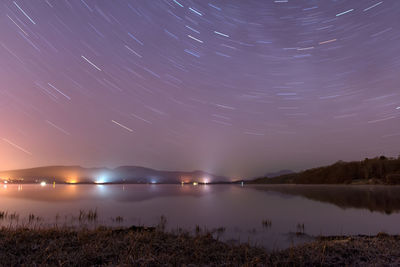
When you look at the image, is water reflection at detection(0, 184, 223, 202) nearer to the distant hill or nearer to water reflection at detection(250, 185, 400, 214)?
water reflection at detection(250, 185, 400, 214)

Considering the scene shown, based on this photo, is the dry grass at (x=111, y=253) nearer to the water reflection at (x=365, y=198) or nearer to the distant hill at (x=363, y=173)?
the water reflection at (x=365, y=198)

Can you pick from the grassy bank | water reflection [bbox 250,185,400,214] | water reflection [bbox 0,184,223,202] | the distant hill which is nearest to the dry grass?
the grassy bank

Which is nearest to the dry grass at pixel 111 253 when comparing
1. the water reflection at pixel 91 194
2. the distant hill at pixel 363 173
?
the water reflection at pixel 91 194

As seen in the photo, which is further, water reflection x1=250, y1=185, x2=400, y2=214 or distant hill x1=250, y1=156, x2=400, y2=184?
distant hill x1=250, y1=156, x2=400, y2=184

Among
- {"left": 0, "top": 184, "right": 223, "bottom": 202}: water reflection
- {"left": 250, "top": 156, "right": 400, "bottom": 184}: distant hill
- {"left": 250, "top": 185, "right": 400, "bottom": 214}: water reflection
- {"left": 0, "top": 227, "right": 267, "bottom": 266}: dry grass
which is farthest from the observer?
→ {"left": 250, "top": 156, "right": 400, "bottom": 184}: distant hill

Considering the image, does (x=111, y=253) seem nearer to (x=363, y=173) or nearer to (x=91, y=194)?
(x=91, y=194)

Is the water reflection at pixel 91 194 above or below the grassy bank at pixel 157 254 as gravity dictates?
below

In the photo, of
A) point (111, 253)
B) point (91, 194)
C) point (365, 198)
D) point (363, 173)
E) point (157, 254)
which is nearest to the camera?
point (111, 253)

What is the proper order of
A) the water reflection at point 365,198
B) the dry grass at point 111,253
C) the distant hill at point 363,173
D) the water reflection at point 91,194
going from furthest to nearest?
1. the distant hill at point 363,173
2. the water reflection at point 91,194
3. the water reflection at point 365,198
4. the dry grass at point 111,253

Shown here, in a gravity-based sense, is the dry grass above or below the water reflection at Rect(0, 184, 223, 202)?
above

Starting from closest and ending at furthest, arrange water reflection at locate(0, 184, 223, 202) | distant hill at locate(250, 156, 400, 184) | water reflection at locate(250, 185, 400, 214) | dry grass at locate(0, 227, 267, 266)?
dry grass at locate(0, 227, 267, 266), water reflection at locate(250, 185, 400, 214), water reflection at locate(0, 184, 223, 202), distant hill at locate(250, 156, 400, 184)

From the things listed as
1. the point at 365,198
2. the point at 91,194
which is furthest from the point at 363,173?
the point at 91,194

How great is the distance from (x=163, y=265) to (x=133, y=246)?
8.03 feet

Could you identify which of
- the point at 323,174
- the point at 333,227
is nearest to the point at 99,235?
the point at 333,227
